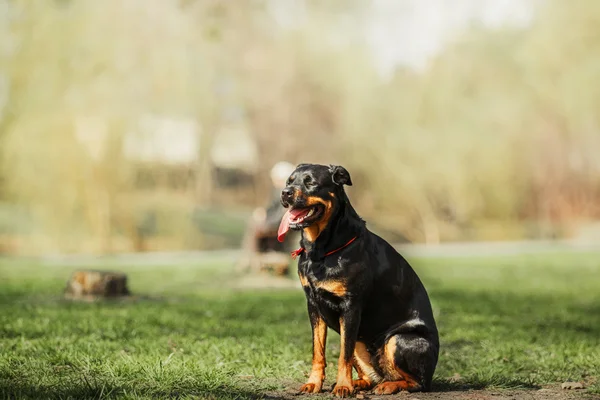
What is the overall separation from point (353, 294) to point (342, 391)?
57 cm

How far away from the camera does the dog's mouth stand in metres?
4.50

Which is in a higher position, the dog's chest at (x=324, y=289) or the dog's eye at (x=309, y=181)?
the dog's eye at (x=309, y=181)

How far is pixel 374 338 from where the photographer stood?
15.8 ft

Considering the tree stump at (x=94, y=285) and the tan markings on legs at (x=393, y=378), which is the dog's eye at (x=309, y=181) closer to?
the tan markings on legs at (x=393, y=378)

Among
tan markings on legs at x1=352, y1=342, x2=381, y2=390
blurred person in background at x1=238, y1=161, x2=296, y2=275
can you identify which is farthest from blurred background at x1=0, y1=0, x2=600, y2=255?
tan markings on legs at x1=352, y1=342, x2=381, y2=390

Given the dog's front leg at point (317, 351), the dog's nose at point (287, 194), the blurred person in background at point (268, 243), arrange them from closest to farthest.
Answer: the dog's nose at point (287, 194) → the dog's front leg at point (317, 351) → the blurred person in background at point (268, 243)

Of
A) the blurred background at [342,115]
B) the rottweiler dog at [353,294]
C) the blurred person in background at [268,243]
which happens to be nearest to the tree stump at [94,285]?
the blurred person in background at [268,243]

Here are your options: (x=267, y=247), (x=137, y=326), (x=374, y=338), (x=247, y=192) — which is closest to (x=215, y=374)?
(x=374, y=338)

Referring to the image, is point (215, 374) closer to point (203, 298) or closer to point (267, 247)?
point (203, 298)

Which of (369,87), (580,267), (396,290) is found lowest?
(580,267)

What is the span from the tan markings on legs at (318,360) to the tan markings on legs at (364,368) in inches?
10.9

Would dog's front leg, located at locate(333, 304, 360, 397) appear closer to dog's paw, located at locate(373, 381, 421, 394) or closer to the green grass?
dog's paw, located at locate(373, 381, 421, 394)

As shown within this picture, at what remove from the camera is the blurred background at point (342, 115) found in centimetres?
2959

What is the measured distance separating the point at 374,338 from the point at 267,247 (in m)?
9.01
